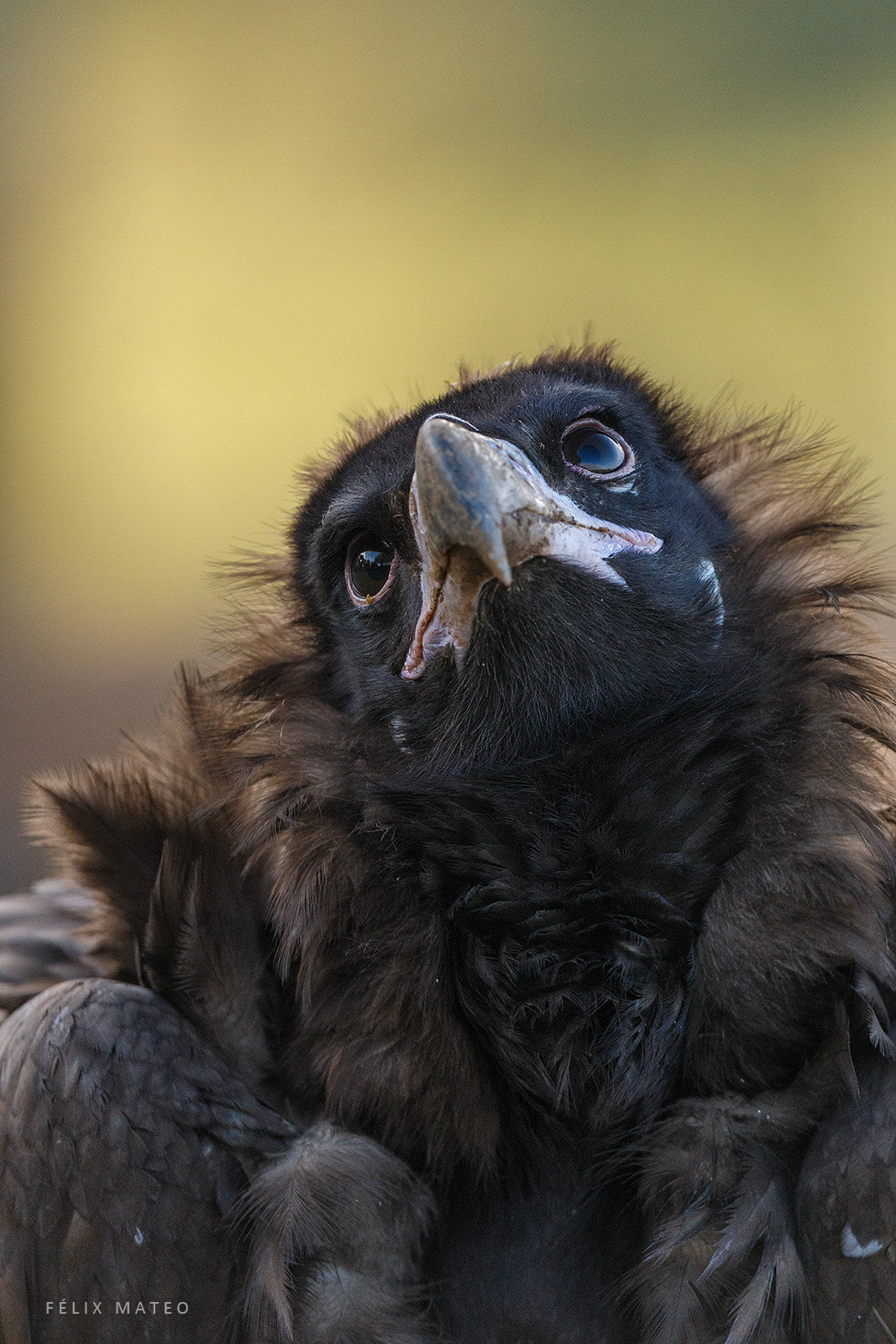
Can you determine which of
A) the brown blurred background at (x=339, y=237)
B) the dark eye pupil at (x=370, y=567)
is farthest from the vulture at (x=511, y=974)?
the brown blurred background at (x=339, y=237)

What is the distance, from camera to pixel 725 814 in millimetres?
2068

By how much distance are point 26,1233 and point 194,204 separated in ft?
26.9

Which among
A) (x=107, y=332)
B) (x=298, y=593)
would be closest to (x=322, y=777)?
(x=298, y=593)

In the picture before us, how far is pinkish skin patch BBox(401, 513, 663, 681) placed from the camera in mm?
1991

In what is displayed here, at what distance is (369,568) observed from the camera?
7.72ft

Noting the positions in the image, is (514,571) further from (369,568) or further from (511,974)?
(511,974)

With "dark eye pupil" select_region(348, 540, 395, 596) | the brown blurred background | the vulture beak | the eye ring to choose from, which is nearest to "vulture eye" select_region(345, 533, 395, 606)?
"dark eye pupil" select_region(348, 540, 395, 596)

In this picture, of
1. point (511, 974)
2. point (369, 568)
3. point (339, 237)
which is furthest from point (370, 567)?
point (339, 237)

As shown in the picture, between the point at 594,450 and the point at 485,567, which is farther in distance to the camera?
the point at 594,450

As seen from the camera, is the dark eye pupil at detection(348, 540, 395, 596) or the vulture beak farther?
the dark eye pupil at detection(348, 540, 395, 596)

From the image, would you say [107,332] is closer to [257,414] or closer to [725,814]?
[257,414]

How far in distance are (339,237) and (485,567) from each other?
7370 mm

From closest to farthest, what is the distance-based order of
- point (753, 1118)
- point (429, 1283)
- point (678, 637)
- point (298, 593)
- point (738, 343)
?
point (753, 1118) < point (429, 1283) < point (678, 637) < point (298, 593) < point (738, 343)

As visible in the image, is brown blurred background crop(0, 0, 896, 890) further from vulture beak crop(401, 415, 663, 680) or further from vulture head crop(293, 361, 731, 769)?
vulture beak crop(401, 415, 663, 680)
